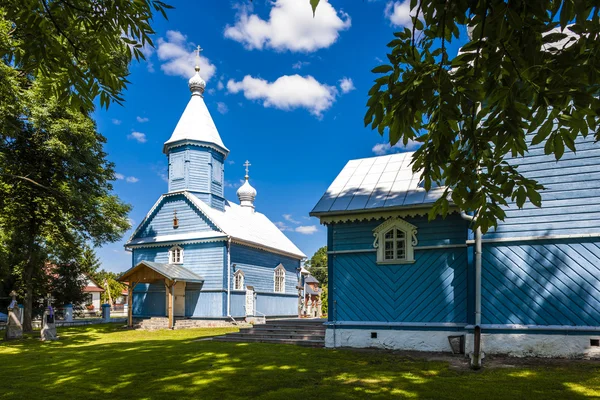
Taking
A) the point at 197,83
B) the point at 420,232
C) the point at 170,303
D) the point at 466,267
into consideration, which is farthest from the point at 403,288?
the point at 197,83

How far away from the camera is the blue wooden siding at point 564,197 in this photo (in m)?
9.73

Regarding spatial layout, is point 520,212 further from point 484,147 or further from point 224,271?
point 224,271

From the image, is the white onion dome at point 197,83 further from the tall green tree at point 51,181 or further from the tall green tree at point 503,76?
the tall green tree at point 503,76

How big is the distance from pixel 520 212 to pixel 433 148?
764 cm

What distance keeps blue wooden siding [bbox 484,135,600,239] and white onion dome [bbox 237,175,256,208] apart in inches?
900

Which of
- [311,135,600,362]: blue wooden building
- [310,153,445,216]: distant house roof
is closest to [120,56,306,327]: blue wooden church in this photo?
[310,153,445,216]: distant house roof

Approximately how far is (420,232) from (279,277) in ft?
59.6

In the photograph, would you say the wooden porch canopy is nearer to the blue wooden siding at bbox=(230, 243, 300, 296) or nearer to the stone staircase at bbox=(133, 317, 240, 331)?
the stone staircase at bbox=(133, 317, 240, 331)

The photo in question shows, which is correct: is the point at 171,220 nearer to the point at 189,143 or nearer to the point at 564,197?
the point at 189,143

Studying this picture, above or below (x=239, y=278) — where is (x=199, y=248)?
above

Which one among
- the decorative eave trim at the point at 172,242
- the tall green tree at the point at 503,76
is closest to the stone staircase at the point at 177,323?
the decorative eave trim at the point at 172,242

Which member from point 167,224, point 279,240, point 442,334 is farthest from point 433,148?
point 279,240

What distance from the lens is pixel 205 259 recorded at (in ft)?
78.3

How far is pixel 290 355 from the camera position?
1116cm
